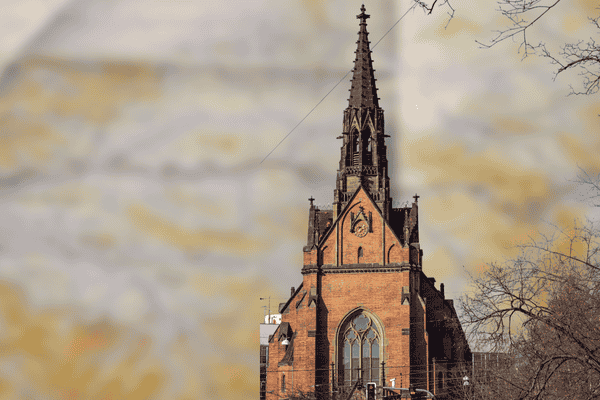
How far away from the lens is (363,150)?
74.1 metres

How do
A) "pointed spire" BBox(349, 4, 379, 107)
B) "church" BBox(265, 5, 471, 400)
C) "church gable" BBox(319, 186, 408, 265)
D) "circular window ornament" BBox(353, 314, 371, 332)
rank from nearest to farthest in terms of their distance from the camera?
"church" BBox(265, 5, 471, 400)
"circular window ornament" BBox(353, 314, 371, 332)
"church gable" BBox(319, 186, 408, 265)
"pointed spire" BBox(349, 4, 379, 107)

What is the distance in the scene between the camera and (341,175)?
72625 mm

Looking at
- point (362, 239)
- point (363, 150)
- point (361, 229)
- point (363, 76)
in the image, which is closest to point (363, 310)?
point (362, 239)

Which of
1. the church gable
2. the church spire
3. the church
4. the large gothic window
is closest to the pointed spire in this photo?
the church spire

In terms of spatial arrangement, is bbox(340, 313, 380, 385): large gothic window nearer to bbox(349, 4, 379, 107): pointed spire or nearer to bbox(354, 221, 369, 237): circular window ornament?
bbox(354, 221, 369, 237): circular window ornament

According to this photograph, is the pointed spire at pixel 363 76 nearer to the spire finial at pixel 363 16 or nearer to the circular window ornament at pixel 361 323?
the spire finial at pixel 363 16

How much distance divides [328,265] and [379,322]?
663 cm

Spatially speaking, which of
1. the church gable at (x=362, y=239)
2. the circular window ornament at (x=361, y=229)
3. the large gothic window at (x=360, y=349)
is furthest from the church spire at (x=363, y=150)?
the large gothic window at (x=360, y=349)

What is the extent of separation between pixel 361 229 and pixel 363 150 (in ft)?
28.2

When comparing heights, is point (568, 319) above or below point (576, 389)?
above

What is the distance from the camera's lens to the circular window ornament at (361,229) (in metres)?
69.3

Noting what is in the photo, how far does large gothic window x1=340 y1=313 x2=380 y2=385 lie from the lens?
66062mm

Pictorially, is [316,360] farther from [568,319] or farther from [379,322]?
[568,319]

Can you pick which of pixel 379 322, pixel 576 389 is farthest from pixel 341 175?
pixel 576 389
